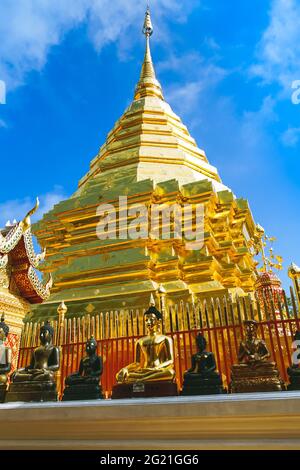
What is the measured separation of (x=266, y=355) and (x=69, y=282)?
5868mm

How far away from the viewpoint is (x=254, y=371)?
4.25 m

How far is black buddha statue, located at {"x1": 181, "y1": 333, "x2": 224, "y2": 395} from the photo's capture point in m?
4.22

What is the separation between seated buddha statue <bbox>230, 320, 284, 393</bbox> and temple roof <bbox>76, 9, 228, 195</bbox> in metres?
6.78

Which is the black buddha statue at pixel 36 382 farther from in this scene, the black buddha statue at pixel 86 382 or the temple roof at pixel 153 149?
the temple roof at pixel 153 149

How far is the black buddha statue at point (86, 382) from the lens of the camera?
15.1 ft

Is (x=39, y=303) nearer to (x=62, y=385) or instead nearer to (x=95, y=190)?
(x=62, y=385)

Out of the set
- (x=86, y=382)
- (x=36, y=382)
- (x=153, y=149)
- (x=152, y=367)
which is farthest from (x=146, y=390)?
(x=153, y=149)

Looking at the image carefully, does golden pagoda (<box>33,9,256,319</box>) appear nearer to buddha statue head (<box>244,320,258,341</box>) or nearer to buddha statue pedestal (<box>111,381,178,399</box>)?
buddha statue head (<box>244,320,258,341</box>)

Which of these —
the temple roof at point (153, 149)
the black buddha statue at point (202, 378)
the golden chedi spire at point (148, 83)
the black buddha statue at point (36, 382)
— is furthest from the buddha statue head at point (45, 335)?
the golden chedi spire at point (148, 83)

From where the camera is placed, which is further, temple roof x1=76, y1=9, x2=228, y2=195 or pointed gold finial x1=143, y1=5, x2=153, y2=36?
pointed gold finial x1=143, y1=5, x2=153, y2=36

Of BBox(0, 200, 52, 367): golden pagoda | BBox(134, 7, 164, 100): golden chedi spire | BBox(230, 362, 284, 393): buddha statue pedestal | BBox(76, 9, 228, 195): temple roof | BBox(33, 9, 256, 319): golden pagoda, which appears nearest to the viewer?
BBox(230, 362, 284, 393): buddha statue pedestal

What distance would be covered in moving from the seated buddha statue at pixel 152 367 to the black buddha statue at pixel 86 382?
26 centimetres

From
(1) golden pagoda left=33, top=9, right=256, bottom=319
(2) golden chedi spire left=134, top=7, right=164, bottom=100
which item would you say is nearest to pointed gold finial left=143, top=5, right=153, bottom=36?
(2) golden chedi spire left=134, top=7, right=164, bottom=100

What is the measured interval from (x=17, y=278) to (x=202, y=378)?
16.4ft
